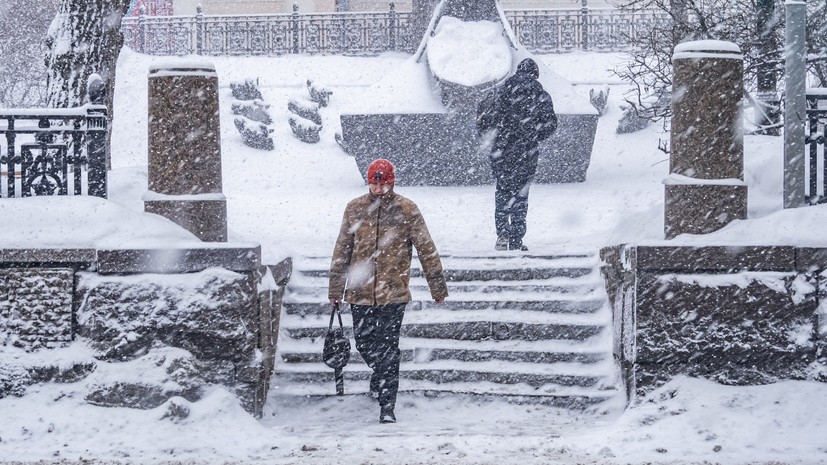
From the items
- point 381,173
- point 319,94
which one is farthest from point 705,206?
point 319,94

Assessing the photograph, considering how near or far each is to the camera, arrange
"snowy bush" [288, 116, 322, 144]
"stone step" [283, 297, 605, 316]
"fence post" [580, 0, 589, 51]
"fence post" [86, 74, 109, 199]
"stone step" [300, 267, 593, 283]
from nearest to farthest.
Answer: "fence post" [86, 74, 109, 199], "stone step" [283, 297, 605, 316], "stone step" [300, 267, 593, 283], "snowy bush" [288, 116, 322, 144], "fence post" [580, 0, 589, 51]

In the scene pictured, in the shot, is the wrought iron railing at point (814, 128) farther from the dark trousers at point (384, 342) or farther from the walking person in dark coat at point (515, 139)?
the dark trousers at point (384, 342)

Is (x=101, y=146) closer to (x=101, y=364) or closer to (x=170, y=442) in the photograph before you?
(x=101, y=364)

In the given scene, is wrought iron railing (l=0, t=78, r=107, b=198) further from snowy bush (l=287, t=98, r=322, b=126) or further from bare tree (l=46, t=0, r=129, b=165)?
snowy bush (l=287, t=98, r=322, b=126)

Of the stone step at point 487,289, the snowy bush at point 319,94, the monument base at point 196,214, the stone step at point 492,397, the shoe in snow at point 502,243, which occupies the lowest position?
the stone step at point 492,397

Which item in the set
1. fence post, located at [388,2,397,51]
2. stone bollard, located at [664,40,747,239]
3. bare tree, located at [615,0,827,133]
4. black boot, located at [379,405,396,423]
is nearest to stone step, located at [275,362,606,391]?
black boot, located at [379,405,396,423]

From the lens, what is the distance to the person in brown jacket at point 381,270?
676 cm

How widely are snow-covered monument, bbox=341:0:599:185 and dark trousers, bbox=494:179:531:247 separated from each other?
579 cm

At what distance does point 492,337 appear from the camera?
26.2 ft

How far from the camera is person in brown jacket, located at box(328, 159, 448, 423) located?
6.76m

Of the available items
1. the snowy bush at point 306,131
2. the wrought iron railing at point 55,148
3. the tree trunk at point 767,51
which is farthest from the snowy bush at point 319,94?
the wrought iron railing at point 55,148

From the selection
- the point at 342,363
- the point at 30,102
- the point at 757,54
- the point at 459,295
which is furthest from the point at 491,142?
the point at 30,102

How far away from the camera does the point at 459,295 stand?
847 centimetres

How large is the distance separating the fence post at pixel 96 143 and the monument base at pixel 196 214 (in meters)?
0.52
